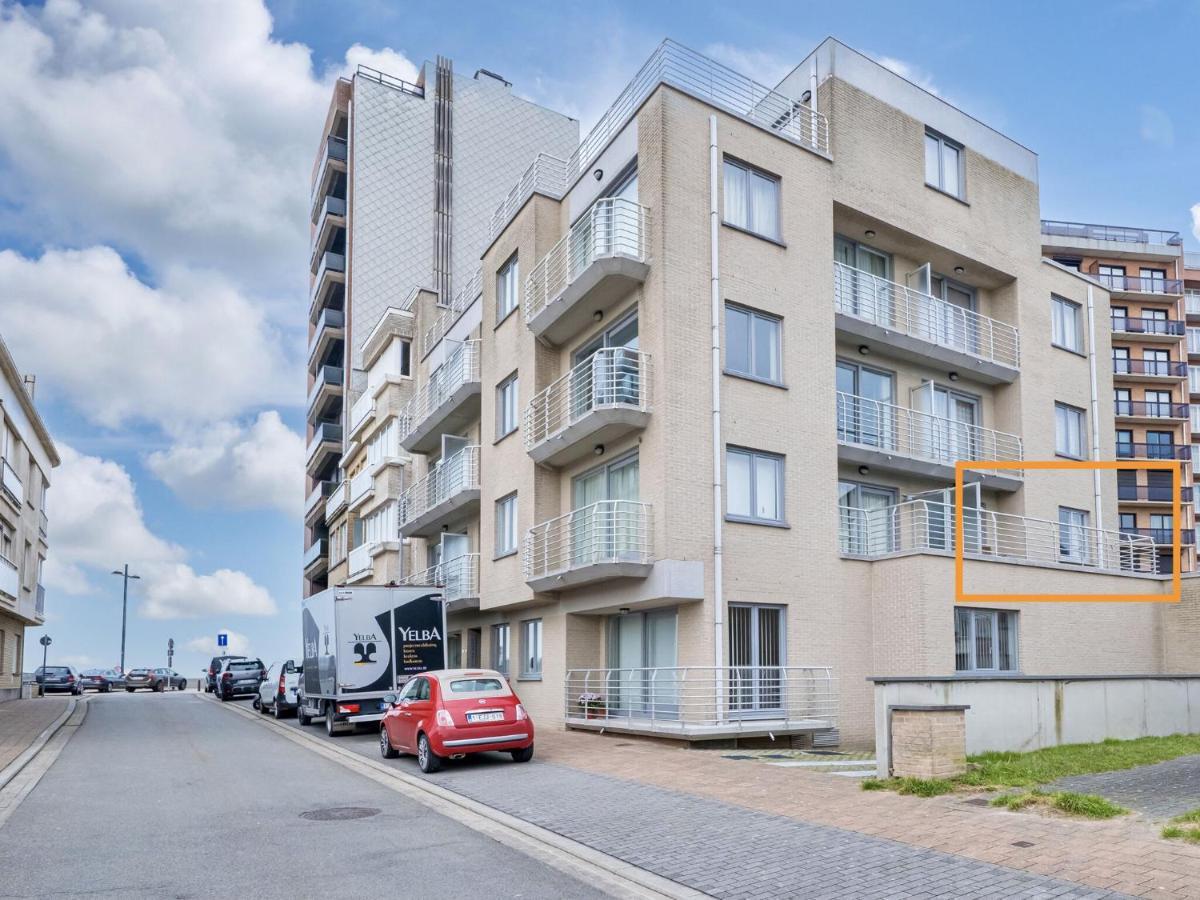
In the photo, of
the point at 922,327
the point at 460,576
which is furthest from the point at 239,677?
the point at 922,327

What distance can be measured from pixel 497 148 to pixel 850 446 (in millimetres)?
35915

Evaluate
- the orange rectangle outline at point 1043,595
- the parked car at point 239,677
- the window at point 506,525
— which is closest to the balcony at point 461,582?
the window at point 506,525

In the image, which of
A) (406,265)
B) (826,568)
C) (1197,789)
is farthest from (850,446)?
(406,265)

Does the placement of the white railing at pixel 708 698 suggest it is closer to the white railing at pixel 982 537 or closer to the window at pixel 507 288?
the white railing at pixel 982 537

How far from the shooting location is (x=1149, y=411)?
210 feet

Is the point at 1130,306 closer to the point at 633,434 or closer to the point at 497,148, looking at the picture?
the point at 497,148

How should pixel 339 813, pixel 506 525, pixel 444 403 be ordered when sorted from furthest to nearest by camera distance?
pixel 444 403 < pixel 506 525 < pixel 339 813

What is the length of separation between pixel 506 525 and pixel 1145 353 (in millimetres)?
52387

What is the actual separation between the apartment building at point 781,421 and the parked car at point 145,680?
3424cm

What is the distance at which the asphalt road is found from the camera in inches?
335

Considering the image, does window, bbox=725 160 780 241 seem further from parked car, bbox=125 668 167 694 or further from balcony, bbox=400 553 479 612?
parked car, bbox=125 668 167 694

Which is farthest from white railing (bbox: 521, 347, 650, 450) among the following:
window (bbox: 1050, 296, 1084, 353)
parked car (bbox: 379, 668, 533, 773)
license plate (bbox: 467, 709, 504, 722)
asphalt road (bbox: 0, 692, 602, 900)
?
window (bbox: 1050, 296, 1084, 353)

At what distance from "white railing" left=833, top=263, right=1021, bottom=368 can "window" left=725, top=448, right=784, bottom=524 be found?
13.9 feet

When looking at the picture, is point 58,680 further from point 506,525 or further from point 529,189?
point 529,189
